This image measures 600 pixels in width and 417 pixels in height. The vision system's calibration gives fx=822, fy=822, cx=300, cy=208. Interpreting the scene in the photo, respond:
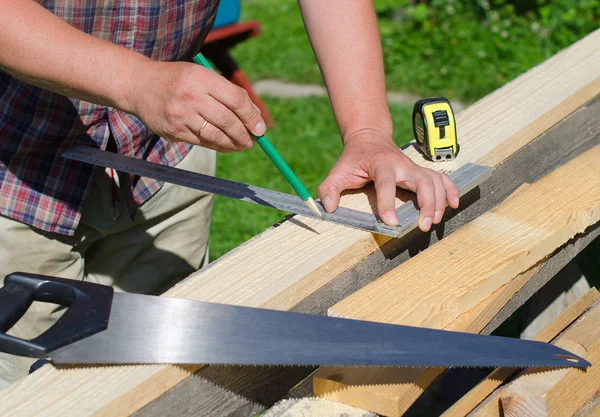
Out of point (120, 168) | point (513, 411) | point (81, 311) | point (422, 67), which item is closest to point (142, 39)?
point (120, 168)

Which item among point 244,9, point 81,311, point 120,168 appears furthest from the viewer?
point 244,9

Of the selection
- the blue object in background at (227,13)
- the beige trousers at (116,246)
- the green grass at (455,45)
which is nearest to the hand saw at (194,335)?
the beige trousers at (116,246)

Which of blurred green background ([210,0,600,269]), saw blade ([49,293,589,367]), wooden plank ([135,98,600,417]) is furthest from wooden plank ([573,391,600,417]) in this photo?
blurred green background ([210,0,600,269])

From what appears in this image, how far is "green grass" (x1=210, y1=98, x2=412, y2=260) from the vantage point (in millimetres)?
5589

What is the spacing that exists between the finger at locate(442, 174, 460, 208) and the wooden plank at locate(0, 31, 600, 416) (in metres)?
0.22

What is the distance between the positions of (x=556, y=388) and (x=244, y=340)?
0.80 meters

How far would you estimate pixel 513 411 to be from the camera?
2.00m

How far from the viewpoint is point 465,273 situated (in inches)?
83.0

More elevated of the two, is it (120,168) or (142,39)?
(142,39)

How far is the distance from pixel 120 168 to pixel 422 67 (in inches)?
223

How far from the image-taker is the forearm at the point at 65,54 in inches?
80.2

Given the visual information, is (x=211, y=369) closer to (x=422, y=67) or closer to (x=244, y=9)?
(x=422, y=67)

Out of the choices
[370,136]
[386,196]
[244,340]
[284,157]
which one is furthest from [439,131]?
[284,157]

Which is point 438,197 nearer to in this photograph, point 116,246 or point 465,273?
point 465,273
